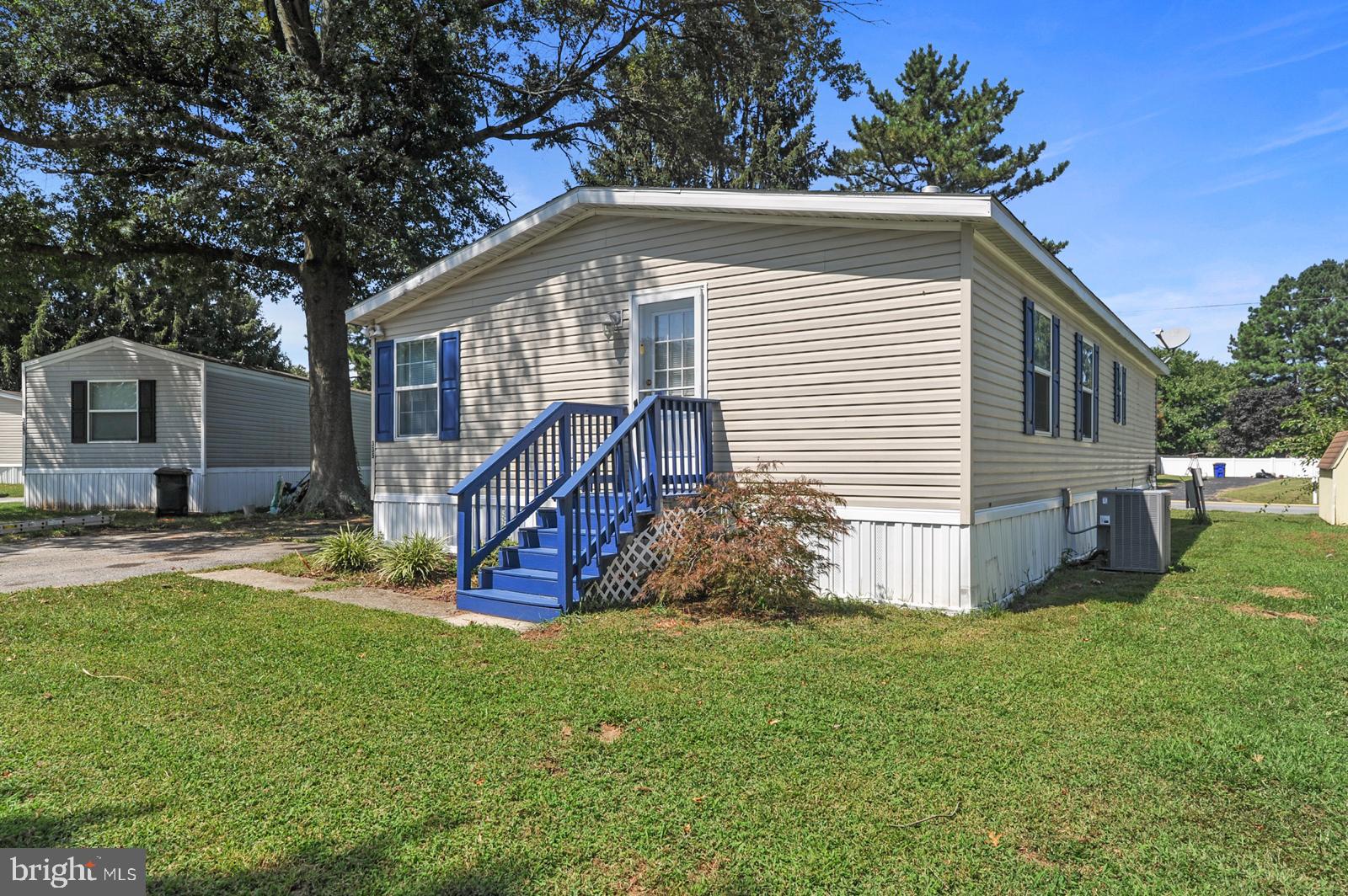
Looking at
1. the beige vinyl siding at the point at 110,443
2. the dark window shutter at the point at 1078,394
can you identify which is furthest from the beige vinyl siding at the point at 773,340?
the beige vinyl siding at the point at 110,443

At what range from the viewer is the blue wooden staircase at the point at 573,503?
6.10m

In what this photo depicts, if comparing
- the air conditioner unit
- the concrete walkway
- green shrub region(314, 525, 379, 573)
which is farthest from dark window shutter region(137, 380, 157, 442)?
the air conditioner unit

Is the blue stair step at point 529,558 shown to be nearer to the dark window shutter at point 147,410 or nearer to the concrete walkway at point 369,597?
the concrete walkway at point 369,597

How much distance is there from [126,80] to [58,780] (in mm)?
13993

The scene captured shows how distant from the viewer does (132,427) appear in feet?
54.4

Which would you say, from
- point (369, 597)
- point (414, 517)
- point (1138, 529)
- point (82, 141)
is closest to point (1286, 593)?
point (1138, 529)

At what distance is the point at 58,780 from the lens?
9.96 feet

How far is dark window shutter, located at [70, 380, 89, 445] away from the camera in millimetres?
16625

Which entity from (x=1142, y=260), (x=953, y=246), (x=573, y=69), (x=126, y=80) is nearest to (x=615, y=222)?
(x=953, y=246)

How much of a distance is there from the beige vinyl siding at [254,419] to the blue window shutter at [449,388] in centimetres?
968

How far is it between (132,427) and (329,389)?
5984 millimetres

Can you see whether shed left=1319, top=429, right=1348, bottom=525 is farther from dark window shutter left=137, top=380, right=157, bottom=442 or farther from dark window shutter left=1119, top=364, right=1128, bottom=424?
dark window shutter left=137, top=380, right=157, bottom=442

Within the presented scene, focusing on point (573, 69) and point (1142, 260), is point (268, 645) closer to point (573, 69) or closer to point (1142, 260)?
point (573, 69)

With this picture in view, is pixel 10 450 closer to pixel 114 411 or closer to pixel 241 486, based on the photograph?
pixel 114 411
